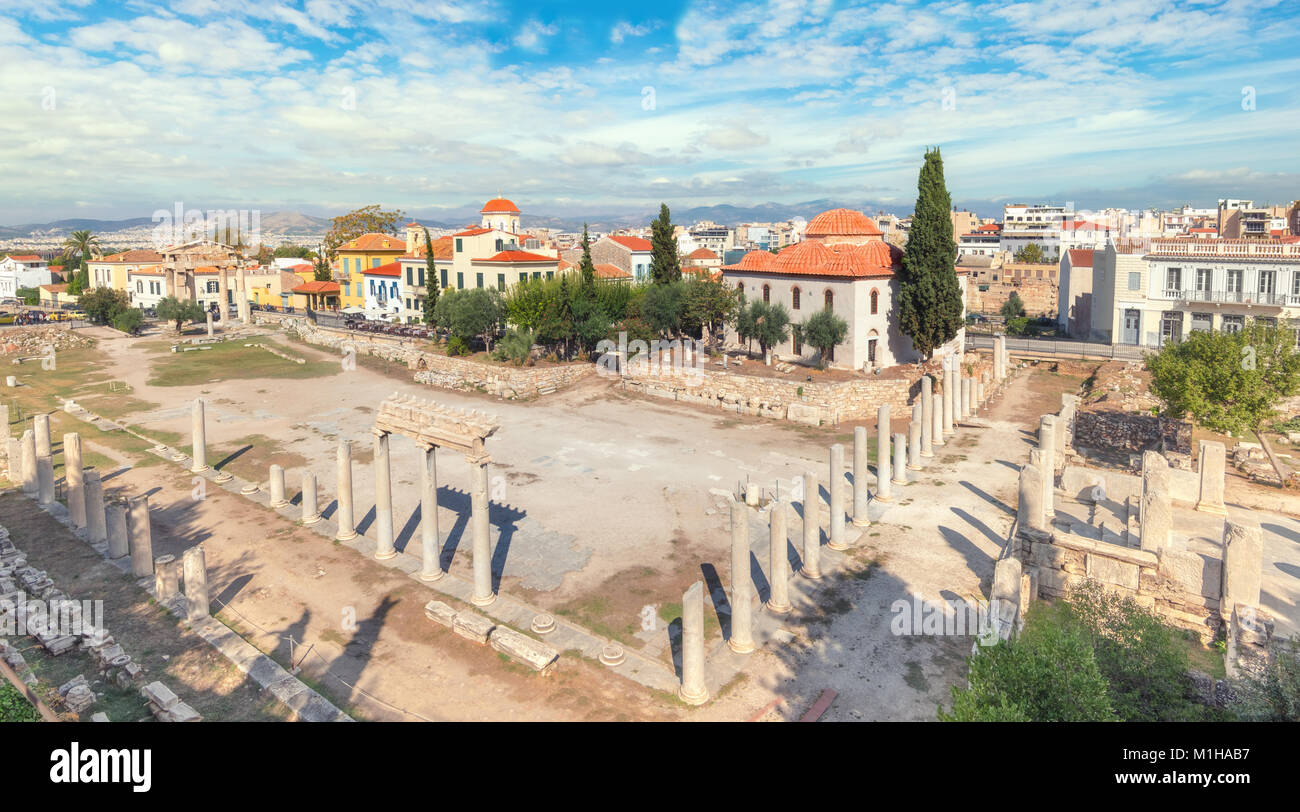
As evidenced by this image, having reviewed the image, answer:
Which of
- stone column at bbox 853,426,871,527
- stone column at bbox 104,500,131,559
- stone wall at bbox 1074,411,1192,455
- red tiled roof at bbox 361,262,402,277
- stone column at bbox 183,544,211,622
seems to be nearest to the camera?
stone column at bbox 183,544,211,622

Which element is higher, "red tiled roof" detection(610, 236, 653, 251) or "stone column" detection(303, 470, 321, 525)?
"red tiled roof" detection(610, 236, 653, 251)

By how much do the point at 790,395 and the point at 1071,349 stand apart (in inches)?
756

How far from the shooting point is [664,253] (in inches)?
1788

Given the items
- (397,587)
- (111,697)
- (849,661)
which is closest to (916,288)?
(849,661)

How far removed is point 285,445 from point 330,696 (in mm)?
19978

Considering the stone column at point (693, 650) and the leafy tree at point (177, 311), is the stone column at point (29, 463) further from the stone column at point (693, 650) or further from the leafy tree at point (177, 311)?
the leafy tree at point (177, 311)

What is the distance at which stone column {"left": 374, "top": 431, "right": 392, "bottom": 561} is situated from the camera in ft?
59.7

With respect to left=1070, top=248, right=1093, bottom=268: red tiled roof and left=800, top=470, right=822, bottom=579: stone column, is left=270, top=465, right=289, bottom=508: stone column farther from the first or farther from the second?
left=1070, top=248, right=1093, bottom=268: red tiled roof

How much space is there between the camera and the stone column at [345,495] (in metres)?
19.7

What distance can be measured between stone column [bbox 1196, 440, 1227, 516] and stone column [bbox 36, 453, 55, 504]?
34.8 meters

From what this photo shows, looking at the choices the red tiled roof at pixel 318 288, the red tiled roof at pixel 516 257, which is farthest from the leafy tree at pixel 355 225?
the red tiled roof at pixel 516 257

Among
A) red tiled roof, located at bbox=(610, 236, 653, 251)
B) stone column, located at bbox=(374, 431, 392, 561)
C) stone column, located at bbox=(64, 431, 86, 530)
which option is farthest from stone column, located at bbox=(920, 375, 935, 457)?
red tiled roof, located at bbox=(610, 236, 653, 251)

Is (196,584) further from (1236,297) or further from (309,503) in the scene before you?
(1236,297)

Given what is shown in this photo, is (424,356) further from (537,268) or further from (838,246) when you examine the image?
(838,246)
